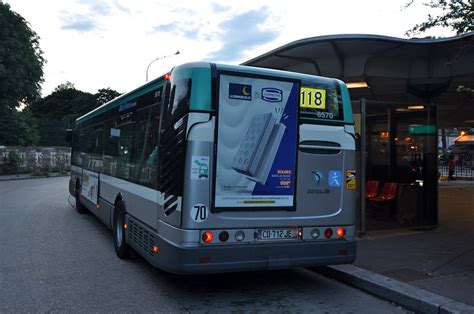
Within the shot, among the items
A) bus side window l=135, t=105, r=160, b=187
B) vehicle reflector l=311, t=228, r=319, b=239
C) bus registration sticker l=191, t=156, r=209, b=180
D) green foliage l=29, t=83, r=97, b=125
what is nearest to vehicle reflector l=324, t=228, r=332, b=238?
vehicle reflector l=311, t=228, r=319, b=239

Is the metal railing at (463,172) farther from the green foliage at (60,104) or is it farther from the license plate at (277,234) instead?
the green foliage at (60,104)

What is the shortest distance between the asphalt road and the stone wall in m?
26.6

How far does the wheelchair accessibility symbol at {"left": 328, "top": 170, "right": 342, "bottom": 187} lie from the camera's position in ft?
19.2

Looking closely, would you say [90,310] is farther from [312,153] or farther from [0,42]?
[0,42]

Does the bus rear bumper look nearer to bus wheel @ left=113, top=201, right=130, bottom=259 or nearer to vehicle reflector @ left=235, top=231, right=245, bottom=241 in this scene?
vehicle reflector @ left=235, top=231, right=245, bottom=241

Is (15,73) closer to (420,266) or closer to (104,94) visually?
(420,266)

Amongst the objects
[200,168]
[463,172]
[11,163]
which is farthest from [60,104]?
[200,168]

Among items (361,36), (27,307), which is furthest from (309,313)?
(361,36)

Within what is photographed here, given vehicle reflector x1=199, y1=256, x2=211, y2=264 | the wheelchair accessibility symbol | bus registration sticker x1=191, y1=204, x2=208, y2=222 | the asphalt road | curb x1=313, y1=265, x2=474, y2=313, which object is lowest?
the asphalt road

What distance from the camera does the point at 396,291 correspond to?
17.6ft

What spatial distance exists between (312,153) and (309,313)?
1.97 m

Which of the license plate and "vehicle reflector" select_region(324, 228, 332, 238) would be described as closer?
the license plate

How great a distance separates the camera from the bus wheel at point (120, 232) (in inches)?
287

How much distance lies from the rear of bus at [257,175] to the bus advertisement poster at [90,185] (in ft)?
16.6
